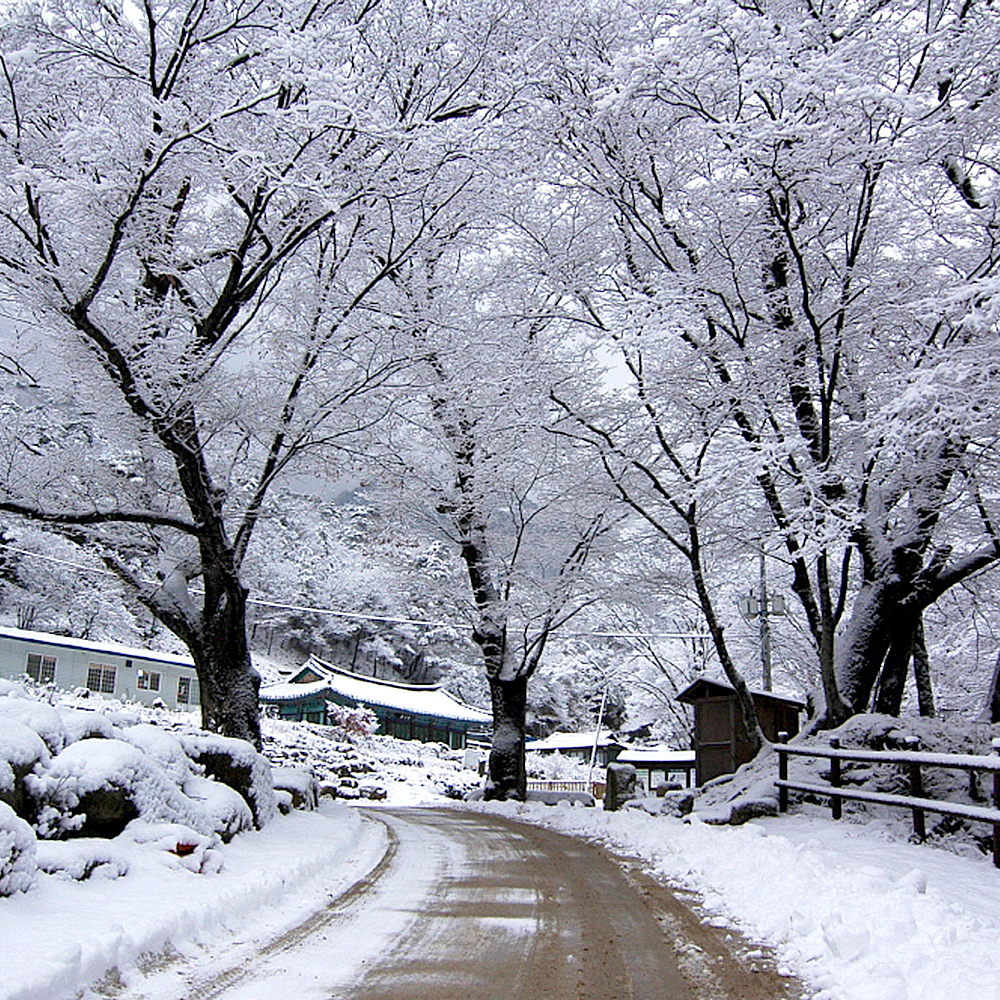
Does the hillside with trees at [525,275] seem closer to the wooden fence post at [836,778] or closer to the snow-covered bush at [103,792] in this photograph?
the wooden fence post at [836,778]

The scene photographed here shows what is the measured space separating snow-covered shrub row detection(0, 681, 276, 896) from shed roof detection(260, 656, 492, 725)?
36.0m

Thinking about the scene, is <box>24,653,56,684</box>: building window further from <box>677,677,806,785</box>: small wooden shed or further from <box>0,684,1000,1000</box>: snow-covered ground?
<box>0,684,1000,1000</box>: snow-covered ground

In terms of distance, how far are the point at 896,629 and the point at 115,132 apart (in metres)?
12.3

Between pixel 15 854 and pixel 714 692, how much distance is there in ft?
54.9

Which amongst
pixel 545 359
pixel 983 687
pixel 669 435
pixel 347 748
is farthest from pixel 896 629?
pixel 347 748

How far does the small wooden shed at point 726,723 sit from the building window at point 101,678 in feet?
94.8

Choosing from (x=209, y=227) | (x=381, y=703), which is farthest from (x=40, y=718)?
(x=381, y=703)

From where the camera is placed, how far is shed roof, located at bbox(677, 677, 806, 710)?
62.8ft

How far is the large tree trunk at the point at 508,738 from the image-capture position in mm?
20672

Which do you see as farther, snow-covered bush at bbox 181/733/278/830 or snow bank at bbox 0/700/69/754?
snow-covered bush at bbox 181/733/278/830

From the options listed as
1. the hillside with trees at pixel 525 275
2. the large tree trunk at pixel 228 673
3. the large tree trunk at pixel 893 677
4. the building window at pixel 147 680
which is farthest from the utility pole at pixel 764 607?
the building window at pixel 147 680

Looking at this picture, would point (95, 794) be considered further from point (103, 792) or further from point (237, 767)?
point (237, 767)

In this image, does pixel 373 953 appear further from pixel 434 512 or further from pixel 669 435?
pixel 434 512

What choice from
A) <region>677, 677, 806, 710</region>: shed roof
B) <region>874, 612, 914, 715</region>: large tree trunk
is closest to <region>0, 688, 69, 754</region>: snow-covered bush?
<region>874, 612, 914, 715</region>: large tree trunk
